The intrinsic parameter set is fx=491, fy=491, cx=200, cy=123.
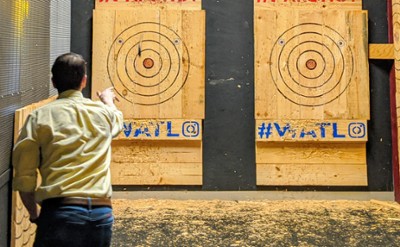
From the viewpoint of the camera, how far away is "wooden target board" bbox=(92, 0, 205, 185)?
4.09m

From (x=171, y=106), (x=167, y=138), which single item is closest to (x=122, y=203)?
(x=167, y=138)

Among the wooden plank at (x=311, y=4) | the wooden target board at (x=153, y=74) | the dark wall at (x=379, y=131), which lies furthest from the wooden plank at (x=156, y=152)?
the dark wall at (x=379, y=131)

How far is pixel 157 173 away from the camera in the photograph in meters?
4.11

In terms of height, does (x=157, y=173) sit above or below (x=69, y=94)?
below

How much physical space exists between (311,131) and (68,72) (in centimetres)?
274

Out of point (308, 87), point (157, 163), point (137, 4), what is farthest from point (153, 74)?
point (308, 87)

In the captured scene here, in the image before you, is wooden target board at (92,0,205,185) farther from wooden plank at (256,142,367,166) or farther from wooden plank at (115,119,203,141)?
wooden plank at (256,142,367,166)

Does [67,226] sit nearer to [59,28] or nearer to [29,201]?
[29,201]

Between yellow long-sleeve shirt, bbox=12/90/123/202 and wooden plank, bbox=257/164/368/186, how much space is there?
103 inches

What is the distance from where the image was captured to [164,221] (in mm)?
3408

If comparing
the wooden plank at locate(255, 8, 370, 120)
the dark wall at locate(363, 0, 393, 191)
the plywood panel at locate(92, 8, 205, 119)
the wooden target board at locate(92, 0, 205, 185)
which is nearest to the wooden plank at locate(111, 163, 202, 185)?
the wooden target board at locate(92, 0, 205, 185)

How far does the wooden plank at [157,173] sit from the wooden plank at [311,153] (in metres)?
0.55

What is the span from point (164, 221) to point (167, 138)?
0.84 m

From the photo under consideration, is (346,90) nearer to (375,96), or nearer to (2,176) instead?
(375,96)
